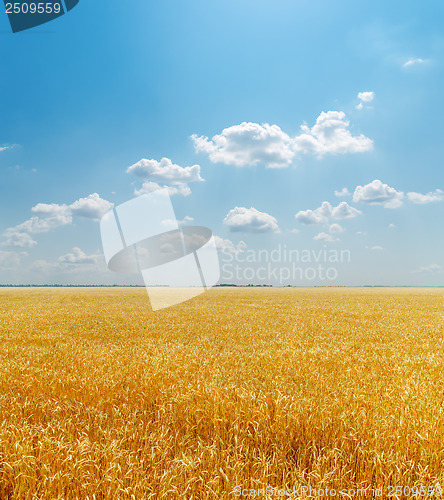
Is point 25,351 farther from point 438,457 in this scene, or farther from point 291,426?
point 438,457

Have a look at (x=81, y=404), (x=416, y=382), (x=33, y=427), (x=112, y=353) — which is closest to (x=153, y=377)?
(x=81, y=404)

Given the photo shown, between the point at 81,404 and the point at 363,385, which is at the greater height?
the point at 81,404

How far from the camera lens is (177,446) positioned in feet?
14.3

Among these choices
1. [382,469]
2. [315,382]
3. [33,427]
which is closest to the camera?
[382,469]

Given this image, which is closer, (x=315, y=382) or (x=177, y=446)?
(x=177, y=446)

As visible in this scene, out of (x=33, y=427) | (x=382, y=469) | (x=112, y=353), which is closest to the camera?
(x=382, y=469)

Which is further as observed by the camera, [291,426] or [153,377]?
[153,377]

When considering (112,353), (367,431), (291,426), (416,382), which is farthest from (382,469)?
(112,353)

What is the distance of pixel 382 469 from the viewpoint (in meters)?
3.72

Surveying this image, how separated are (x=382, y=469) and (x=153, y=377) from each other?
186 inches

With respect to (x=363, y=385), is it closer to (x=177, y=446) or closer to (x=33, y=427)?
(x=177, y=446)

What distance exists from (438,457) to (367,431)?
0.83m

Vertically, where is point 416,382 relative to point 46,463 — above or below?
below

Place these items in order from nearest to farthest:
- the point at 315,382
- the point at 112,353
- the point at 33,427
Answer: the point at 33,427 → the point at 315,382 → the point at 112,353
